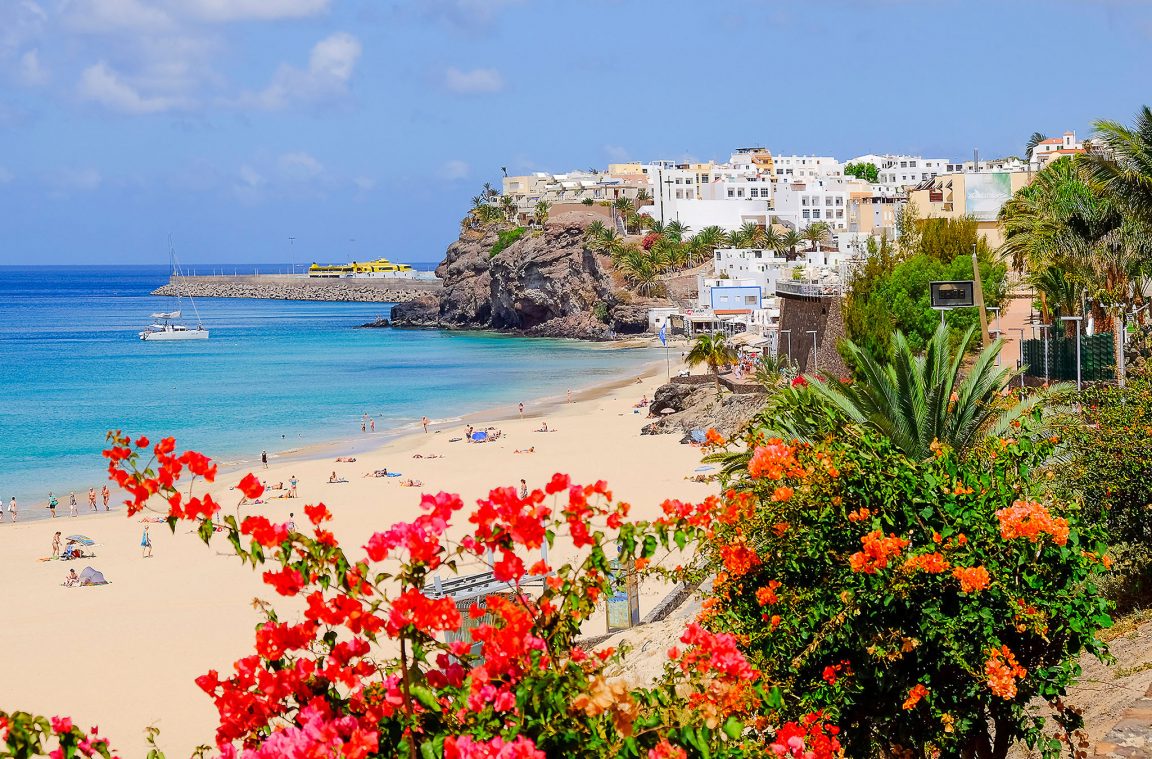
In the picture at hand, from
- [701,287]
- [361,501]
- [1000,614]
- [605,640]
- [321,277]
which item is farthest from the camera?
[321,277]

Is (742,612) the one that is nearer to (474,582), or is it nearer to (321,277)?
(474,582)

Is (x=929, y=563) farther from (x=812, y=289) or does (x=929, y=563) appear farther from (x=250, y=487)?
(x=812, y=289)

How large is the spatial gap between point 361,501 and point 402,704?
2837 cm

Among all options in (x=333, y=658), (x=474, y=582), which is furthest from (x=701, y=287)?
(x=333, y=658)

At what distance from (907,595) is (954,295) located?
1272 centimetres

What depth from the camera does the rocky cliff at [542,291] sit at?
9781 cm

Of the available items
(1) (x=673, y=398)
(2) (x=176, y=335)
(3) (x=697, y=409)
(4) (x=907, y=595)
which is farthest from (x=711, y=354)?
(2) (x=176, y=335)

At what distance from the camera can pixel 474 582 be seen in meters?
15.1

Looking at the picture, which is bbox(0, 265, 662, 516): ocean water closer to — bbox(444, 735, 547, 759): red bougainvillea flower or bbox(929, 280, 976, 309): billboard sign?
bbox(929, 280, 976, 309): billboard sign

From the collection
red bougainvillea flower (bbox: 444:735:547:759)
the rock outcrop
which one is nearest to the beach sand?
the rock outcrop

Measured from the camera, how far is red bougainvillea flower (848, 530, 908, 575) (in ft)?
20.5

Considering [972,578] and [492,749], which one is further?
[972,578]

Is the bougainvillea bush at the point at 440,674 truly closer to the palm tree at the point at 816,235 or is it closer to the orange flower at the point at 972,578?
the orange flower at the point at 972,578

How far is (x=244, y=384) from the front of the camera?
216 ft
